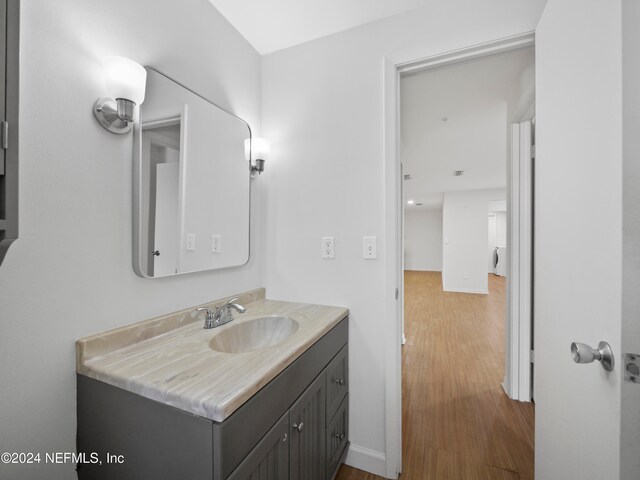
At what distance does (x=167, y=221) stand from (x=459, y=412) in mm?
2238

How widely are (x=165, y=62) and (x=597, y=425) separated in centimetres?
195

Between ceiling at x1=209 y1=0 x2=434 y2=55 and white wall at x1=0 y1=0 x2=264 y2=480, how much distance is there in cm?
48

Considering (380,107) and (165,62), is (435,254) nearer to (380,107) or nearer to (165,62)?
(380,107)

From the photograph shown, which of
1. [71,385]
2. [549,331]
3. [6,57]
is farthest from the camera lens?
[549,331]

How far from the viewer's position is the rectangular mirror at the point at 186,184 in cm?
106

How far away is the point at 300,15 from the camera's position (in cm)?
143

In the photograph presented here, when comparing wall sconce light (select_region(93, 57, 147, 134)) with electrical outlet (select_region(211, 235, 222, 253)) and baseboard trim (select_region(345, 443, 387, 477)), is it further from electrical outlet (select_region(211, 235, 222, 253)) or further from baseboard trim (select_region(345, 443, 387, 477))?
baseboard trim (select_region(345, 443, 387, 477))

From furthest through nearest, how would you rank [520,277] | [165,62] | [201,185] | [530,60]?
1. [520,277]
2. [530,60]
3. [201,185]
4. [165,62]

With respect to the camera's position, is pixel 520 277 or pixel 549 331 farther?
pixel 520 277

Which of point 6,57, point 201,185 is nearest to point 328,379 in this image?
point 201,185

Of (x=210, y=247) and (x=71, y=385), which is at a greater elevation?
(x=210, y=247)

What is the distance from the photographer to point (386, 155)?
4.64 feet

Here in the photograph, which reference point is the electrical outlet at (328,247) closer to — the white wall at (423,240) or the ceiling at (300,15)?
the ceiling at (300,15)

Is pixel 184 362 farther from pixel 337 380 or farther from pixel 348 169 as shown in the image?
pixel 348 169
